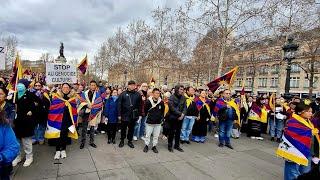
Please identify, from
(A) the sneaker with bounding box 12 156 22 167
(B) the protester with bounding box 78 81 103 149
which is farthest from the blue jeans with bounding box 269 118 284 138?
(A) the sneaker with bounding box 12 156 22 167

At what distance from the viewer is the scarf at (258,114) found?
10125 mm

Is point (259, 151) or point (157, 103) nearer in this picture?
point (157, 103)

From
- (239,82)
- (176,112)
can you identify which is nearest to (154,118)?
(176,112)

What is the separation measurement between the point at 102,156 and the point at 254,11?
1464cm

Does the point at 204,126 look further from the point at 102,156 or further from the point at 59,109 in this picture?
the point at 59,109

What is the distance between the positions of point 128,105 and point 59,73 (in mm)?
2090

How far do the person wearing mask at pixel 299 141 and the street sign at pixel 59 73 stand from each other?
5665 millimetres

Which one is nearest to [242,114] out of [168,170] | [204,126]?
[204,126]

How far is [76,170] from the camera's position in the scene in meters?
5.52

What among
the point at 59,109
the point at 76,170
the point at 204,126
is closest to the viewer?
the point at 76,170

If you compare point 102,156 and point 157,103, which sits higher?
point 157,103

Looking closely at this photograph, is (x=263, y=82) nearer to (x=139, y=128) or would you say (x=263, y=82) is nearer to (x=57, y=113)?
(x=139, y=128)

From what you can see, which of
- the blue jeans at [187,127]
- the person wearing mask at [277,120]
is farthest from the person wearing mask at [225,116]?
the person wearing mask at [277,120]

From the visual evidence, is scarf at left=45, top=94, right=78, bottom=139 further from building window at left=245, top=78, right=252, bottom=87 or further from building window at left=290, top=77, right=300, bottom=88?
building window at left=245, top=78, right=252, bottom=87
